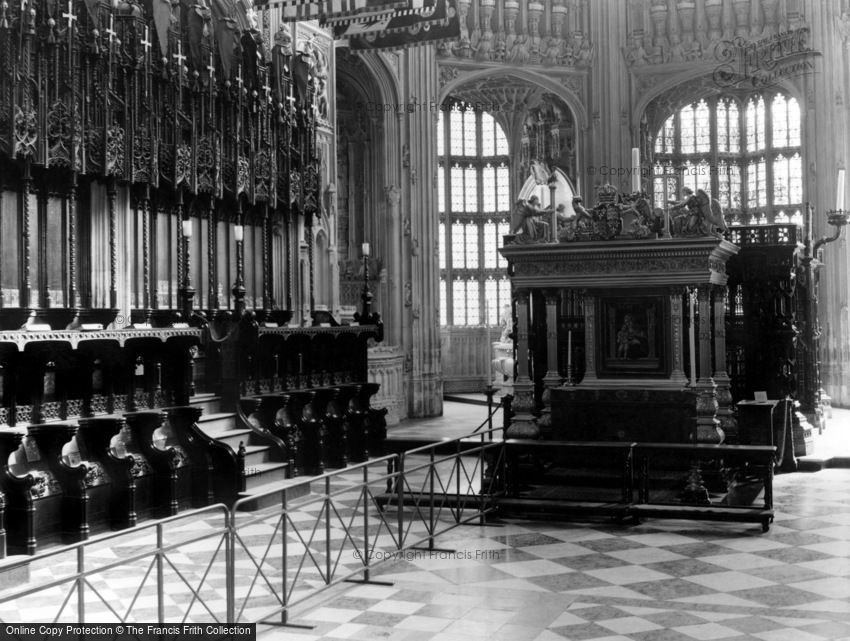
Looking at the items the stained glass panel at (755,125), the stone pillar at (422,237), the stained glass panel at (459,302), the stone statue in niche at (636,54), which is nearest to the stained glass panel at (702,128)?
the stained glass panel at (755,125)

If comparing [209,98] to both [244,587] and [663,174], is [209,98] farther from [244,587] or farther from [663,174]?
[663,174]

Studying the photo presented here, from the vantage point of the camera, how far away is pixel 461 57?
2425 cm

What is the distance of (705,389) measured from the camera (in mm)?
11789

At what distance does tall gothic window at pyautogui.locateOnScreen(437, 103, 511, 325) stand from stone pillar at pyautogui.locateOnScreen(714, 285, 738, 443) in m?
16.4

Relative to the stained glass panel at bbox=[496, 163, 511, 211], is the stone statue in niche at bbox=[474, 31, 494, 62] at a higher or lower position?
higher

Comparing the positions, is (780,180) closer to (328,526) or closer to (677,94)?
(677,94)

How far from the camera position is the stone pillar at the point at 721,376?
41.1 feet

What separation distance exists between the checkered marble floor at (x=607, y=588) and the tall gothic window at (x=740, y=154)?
17.5 meters

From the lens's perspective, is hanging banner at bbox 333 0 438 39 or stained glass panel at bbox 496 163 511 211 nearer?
hanging banner at bbox 333 0 438 39

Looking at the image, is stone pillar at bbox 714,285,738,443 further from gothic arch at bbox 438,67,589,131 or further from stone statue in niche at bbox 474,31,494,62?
stone statue in niche at bbox 474,31,494,62

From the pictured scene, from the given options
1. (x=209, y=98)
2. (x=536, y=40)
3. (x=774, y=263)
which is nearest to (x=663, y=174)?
(x=536, y=40)

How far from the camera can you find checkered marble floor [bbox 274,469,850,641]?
6.78m

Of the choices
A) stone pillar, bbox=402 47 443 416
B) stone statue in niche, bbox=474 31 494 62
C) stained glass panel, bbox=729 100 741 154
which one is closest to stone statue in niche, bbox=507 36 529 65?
stone statue in niche, bbox=474 31 494 62

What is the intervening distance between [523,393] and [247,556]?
433 centimetres
